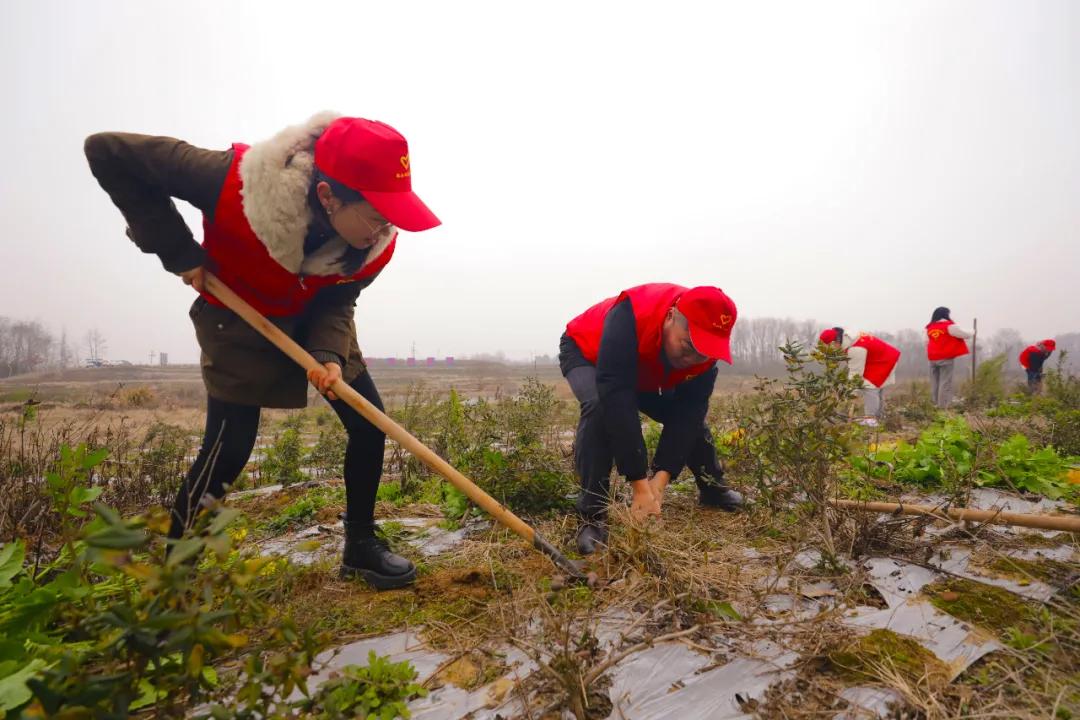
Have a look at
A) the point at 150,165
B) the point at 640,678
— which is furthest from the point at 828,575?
the point at 150,165

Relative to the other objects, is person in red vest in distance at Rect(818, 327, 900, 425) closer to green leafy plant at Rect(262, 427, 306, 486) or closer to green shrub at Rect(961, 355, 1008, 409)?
green shrub at Rect(961, 355, 1008, 409)

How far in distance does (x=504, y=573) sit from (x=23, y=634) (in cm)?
143

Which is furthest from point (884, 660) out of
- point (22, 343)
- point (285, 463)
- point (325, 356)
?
point (22, 343)

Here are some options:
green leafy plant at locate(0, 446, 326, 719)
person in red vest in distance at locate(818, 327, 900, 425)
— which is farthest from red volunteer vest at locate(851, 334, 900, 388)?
green leafy plant at locate(0, 446, 326, 719)

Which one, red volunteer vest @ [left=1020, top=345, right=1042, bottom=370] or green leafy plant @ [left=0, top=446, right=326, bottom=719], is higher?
red volunteer vest @ [left=1020, top=345, right=1042, bottom=370]

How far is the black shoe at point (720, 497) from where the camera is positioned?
3.24m

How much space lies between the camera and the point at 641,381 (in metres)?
2.84

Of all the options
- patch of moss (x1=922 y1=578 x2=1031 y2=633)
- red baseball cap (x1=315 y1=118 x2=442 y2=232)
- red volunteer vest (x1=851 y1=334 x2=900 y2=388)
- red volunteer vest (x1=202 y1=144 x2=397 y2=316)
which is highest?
red baseball cap (x1=315 y1=118 x2=442 y2=232)

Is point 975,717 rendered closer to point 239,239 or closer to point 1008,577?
point 1008,577

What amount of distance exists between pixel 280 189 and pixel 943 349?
965cm

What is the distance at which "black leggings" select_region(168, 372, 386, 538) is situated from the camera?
71.4 inches

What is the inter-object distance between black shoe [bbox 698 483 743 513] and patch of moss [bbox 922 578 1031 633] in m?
1.33

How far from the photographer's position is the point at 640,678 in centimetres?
144

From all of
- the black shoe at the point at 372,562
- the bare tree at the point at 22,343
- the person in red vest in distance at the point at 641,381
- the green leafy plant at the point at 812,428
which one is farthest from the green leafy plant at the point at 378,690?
the bare tree at the point at 22,343
